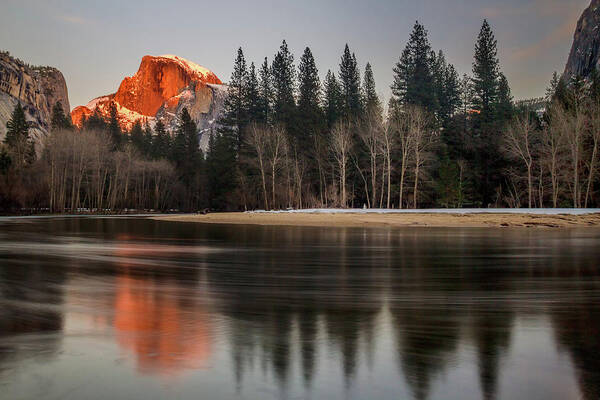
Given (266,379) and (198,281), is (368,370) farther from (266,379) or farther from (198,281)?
(198,281)

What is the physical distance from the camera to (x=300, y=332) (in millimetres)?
6211

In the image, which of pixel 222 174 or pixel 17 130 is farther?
pixel 17 130

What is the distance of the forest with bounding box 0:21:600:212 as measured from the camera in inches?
2163

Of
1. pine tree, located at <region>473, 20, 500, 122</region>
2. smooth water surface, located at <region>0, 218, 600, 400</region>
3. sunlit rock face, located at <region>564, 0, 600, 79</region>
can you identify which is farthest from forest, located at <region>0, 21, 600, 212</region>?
sunlit rock face, located at <region>564, 0, 600, 79</region>

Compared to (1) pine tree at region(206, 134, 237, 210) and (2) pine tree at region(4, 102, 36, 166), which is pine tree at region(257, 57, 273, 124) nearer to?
(1) pine tree at region(206, 134, 237, 210)

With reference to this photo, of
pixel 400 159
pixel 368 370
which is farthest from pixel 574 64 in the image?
pixel 368 370

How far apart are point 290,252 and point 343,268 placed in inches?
176

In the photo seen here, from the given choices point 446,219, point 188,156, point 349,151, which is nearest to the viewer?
point 446,219

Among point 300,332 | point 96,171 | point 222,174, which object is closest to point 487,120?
point 222,174

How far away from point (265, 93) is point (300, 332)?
86.8 metres

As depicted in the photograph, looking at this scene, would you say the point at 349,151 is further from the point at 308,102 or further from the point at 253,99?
the point at 253,99

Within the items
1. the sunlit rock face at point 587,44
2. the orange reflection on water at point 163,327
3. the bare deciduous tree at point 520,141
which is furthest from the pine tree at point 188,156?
the sunlit rock face at point 587,44

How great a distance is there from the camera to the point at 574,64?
147750 millimetres

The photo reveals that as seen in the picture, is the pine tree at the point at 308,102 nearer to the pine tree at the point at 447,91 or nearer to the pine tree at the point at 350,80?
the pine tree at the point at 350,80
